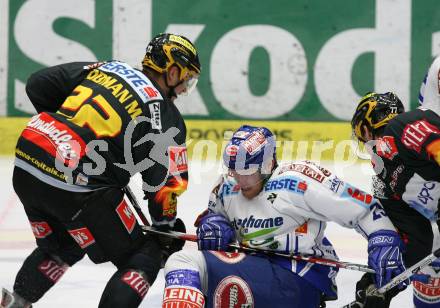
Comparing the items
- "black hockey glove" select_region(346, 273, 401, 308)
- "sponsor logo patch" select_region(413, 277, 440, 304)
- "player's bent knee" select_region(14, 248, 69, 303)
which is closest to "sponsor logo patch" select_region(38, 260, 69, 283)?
"player's bent knee" select_region(14, 248, 69, 303)

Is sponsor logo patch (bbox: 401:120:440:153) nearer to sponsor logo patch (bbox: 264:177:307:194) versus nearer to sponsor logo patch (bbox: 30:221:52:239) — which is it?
sponsor logo patch (bbox: 264:177:307:194)

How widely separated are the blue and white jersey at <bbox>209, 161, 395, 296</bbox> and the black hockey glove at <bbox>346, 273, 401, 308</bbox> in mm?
111

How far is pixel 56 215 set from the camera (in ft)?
10.6

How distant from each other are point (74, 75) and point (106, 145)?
0.43 m

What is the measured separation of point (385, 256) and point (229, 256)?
49cm

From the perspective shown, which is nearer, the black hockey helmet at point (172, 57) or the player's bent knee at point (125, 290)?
the player's bent knee at point (125, 290)

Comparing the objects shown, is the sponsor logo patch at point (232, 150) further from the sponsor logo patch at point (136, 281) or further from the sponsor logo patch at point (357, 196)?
the sponsor logo patch at point (136, 281)

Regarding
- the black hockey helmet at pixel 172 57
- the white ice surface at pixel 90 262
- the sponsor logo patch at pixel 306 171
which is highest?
the black hockey helmet at pixel 172 57

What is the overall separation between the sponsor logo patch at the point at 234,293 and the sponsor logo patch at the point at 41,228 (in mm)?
836

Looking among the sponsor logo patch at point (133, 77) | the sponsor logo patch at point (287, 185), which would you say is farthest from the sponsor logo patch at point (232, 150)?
the sponsor logo patch at point (133, 77)

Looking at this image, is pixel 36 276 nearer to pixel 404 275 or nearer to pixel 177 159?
pixel 177 159

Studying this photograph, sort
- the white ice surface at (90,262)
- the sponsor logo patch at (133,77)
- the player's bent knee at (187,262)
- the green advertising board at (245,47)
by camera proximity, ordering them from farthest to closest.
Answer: the green advertising board at (245,47)
the white ice surface at (90,262)
the sponsor logo patch at (133,77)
the player's bent knee at (187,262)

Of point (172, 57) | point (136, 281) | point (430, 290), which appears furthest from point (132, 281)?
point (430, 290)

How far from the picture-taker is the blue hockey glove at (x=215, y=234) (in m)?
3.03
